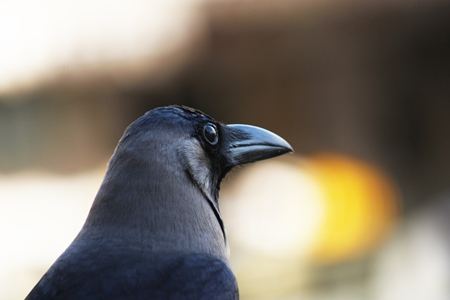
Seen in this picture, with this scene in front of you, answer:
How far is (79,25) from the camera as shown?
872 cm

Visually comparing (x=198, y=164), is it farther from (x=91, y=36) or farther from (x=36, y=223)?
(x=36, y=223)

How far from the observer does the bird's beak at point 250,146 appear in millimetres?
3227

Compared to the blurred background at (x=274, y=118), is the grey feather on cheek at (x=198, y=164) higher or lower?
higher

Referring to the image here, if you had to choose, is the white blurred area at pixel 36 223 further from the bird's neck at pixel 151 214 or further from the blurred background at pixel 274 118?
the bird's neck at pixel 151 214

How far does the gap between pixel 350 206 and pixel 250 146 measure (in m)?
6.00

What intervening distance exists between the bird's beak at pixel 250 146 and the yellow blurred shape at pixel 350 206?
5.65 meters

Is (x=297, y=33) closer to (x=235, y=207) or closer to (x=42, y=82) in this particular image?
(x=235, y=207)

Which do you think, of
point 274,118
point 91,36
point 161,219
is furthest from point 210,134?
point 274,118

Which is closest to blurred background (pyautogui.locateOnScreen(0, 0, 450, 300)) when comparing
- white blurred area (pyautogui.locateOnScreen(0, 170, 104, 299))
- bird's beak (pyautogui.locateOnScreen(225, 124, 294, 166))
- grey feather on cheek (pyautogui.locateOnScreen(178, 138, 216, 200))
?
white blurred area (pyautogui.locateOnScreen(0, 170, 104, 299))

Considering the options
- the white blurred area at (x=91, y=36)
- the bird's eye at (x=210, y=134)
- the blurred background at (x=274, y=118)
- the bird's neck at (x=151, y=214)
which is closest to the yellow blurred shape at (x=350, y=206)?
the blurred background at (x=274, y=118)

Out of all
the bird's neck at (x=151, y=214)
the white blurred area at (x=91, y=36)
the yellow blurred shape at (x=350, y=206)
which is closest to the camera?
the bird's neck at (x=151, y=214)

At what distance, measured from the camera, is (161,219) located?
281 centimetres

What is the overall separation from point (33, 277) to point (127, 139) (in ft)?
19.1

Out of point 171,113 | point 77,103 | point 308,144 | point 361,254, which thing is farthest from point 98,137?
point 171,113
